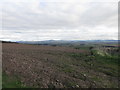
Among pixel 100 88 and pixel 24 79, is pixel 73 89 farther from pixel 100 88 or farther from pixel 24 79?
pixel 24 79

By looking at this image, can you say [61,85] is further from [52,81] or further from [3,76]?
[3,76]

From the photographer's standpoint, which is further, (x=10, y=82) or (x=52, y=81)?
(x=52, y=81)

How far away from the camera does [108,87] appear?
7820 mm

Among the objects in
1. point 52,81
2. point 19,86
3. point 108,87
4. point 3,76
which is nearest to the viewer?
point 19,86

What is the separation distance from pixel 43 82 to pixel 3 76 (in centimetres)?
266

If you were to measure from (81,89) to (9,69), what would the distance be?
216 inches

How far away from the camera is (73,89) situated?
6844mm

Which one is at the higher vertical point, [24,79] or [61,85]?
[24,79]

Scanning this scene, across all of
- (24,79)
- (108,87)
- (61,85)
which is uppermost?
(24,79)

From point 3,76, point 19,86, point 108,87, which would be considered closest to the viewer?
point 19,86

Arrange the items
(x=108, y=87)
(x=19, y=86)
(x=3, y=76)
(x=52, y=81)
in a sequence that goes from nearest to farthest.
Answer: (x=19, y=86) → (x=3, y=76) → (x=52, y=81) → (x=108, y=87)

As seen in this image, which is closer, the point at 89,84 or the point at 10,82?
the point at 10,82

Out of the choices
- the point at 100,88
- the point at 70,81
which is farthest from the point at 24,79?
the point at 100,88

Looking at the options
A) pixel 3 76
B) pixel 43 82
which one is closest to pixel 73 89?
pixel 43 82
